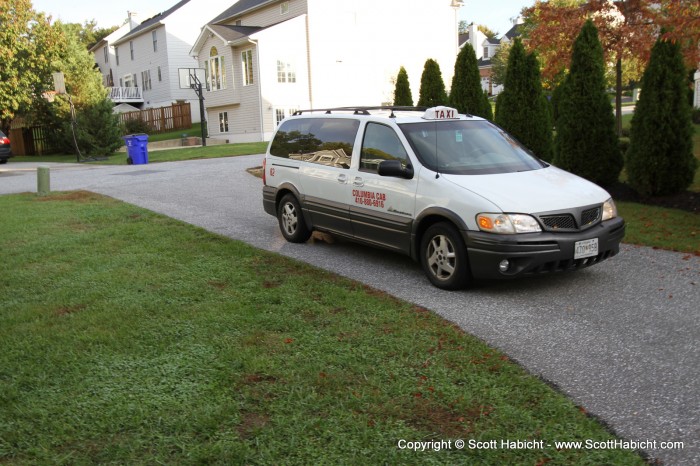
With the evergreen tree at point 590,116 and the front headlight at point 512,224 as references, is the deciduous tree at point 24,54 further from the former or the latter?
the front headlight at point 512,224

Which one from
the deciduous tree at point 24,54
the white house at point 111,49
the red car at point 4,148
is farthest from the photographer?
the white house at point 111,49

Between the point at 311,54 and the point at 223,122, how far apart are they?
7583mm

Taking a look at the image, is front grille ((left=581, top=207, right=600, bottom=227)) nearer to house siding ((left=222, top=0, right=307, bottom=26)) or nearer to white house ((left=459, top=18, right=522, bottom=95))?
house siding ((left=222, top=0, right=307, bottom=26))

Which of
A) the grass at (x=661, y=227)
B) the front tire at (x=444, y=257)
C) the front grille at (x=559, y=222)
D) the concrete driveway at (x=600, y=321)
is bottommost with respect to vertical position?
the concrete driveway at (x=600, y=321)

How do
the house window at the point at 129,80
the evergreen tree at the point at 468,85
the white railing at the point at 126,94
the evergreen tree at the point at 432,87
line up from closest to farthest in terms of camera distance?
the evergreen tree at the point at 468,85 → the evergreen tree at the point at 432,87 → the white railing at the point at 126,94 → the house window at the point at 129,80

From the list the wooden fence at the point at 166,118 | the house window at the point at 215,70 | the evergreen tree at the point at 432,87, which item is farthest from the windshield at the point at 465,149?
the wooden fence at the point at 166,118

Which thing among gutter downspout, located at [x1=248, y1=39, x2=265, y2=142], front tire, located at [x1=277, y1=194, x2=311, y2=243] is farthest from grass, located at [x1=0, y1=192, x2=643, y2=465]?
gutter downspout, located at [x1=248, y1=39, x2=265, y2=142]

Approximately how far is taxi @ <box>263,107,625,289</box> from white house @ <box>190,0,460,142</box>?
27.0 metres

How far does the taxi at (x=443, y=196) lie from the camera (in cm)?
589

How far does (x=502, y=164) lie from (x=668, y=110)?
5360 mm

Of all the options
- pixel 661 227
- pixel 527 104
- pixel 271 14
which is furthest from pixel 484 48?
pixel 661 227

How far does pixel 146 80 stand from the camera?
165ft

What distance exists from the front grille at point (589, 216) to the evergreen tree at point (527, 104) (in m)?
7.36

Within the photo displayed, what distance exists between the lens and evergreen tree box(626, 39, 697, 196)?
1057 centimetres
